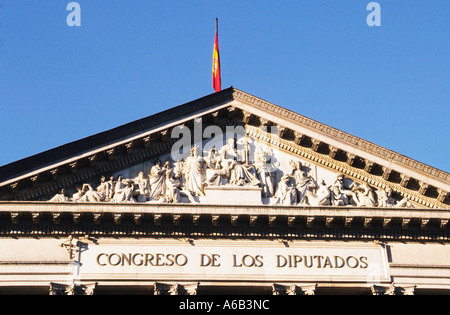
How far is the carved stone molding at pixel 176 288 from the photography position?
30250 mm

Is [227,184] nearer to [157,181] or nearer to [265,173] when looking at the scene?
[265,173]

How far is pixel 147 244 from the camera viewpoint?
102 feet

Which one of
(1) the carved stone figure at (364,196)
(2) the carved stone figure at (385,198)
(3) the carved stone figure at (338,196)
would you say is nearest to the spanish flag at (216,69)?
(3) the carved stone figure at (338,196)

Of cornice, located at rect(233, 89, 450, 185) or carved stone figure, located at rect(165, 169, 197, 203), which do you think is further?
cornice, located at rect(233, 89, 450, 185)

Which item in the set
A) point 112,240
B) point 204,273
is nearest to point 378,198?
point 204,273

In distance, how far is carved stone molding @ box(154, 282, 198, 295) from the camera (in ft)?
99.2

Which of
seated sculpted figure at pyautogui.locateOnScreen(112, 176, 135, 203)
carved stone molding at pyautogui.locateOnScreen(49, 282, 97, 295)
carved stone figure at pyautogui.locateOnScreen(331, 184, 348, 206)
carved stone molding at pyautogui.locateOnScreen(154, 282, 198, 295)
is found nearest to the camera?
carved stone molding at pyautogui.locateOnScreen(49, 282, 97, 295)

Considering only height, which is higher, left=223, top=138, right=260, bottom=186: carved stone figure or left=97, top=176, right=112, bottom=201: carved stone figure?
left=223, top=138, right=260, bottom=186: carved stone figure

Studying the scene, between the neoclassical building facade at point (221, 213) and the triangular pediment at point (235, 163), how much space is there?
47mm

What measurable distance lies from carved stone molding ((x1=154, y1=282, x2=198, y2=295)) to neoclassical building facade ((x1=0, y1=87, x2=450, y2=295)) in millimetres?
46

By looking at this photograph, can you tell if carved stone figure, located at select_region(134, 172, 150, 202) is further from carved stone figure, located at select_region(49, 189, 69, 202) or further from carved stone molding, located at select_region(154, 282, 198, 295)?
carved stone molding, located at select_region(154, 282, 198, 295)

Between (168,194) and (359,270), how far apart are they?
7.04m

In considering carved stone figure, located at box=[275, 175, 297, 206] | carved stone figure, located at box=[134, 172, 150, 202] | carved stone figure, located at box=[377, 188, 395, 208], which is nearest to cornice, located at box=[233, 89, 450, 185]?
carved stone figure, located at box=[377, 188, 395, 208]

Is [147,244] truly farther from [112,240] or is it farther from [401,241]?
[401,241]
